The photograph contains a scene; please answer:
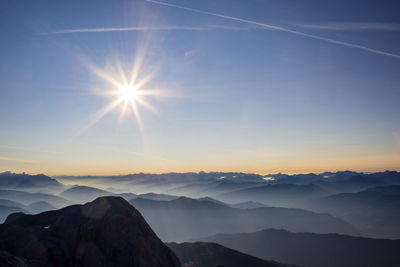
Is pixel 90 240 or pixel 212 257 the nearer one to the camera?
pixel 90 240

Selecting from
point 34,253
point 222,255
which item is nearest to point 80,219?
point 34,253

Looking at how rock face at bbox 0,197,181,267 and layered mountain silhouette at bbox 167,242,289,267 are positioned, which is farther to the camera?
layered mountain silhouette at bbox 167,242,289,267

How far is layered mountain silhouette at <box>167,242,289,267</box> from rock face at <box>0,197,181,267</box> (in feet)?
370

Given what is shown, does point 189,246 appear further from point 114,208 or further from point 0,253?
point 0,253

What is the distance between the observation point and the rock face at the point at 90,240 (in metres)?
35.0

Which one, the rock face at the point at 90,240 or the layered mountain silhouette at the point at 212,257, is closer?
the rock face at the point at 90,240

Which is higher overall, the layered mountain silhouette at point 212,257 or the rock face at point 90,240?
the rock face at point 90,240

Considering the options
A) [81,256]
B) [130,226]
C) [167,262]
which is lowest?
[167,262]

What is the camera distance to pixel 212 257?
499ft

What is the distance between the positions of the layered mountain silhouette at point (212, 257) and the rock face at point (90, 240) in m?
113

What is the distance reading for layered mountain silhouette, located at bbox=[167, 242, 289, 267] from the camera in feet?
480

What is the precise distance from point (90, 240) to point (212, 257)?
5071 inches

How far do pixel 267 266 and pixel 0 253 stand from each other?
482ft

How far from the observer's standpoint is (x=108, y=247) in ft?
130
